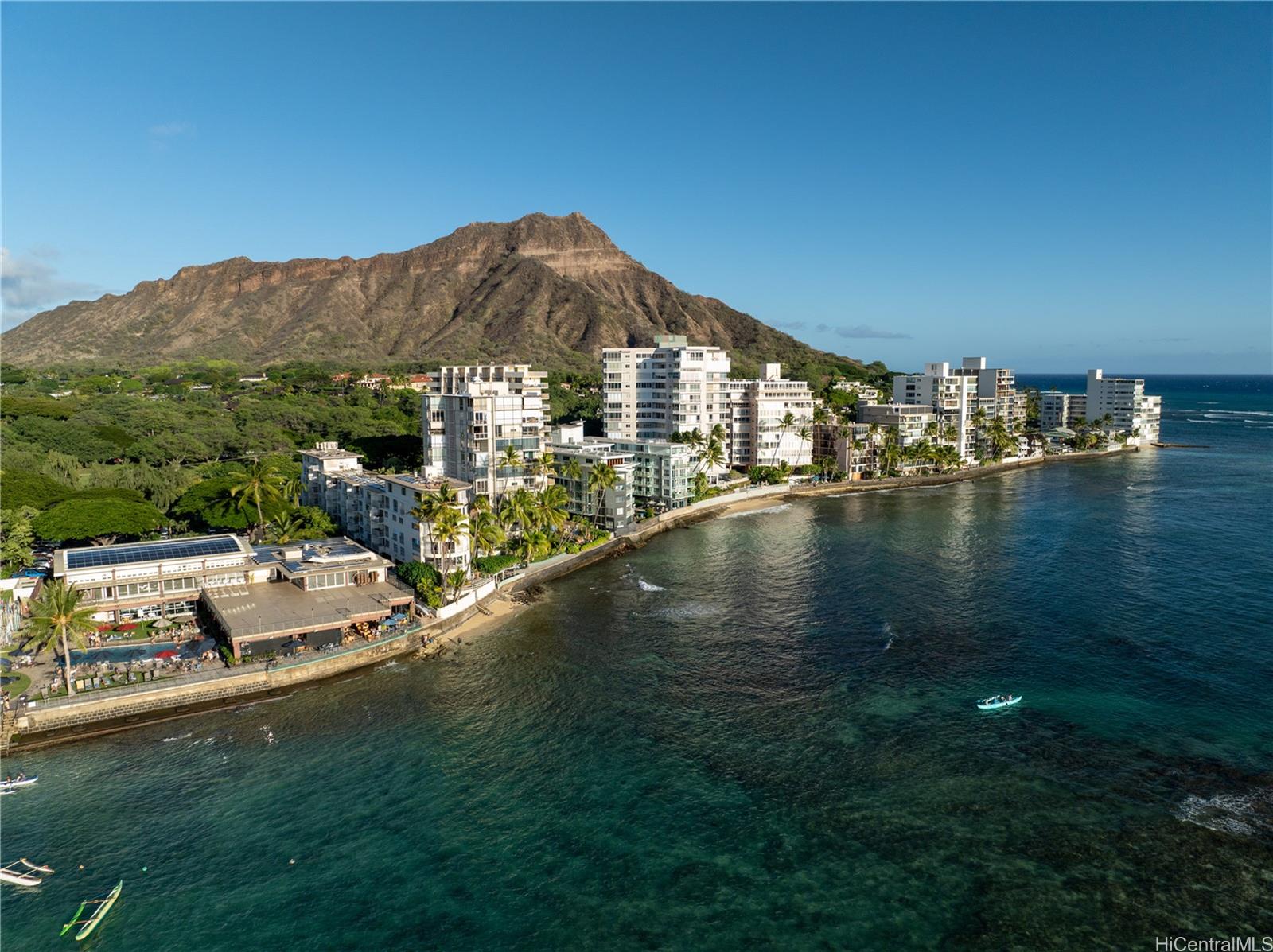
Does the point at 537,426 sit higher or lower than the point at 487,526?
higher

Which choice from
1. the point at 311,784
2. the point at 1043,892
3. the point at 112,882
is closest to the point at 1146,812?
the point at 1043,892

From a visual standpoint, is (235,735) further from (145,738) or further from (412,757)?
(412,757)

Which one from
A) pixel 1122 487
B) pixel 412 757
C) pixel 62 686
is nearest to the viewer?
pixel 412 757

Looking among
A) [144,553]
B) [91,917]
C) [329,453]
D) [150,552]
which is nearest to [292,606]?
[150,552]

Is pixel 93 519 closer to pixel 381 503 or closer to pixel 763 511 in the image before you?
pixel 381 503

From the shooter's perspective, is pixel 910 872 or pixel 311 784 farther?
pixel 311 784

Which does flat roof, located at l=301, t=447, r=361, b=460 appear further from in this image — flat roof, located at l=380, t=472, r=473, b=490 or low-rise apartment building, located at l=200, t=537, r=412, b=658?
low-rise apartment building, located at l=200, t=537, r=412, b=658

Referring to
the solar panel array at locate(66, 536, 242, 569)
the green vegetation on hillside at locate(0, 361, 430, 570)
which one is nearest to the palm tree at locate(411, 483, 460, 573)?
the solar panel array at locate(66, 536, 242, 569)

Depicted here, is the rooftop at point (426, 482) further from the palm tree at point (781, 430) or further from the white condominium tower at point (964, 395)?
the white condominium tower at point (964, 395)
